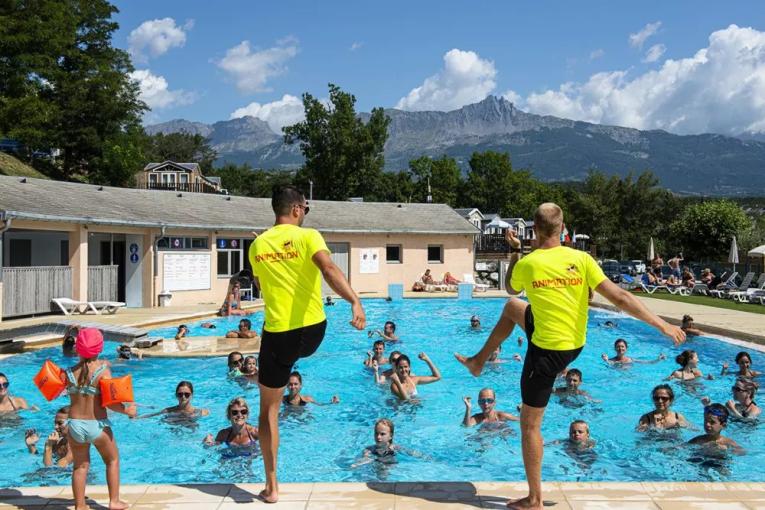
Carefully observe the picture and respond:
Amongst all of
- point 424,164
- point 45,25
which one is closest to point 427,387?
point 45,25

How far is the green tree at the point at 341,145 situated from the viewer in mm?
68188

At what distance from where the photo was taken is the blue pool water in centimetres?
742

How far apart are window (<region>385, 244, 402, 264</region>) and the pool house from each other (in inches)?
1.9

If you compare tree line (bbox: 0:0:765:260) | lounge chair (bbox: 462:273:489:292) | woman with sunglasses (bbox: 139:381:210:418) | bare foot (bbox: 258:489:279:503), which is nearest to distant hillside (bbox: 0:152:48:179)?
tree line (bbox: 0:0:765:260)

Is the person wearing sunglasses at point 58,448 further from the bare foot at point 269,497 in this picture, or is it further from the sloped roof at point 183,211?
the sloped roof at point 183,211

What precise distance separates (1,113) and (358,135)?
118 feet

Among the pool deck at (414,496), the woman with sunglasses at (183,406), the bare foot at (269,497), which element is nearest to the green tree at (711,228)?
the woman with sunglasses at (183,406)

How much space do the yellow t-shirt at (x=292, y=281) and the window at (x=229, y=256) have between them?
832 inches

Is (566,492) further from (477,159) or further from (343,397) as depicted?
(477,159)

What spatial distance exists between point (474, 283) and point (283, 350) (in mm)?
27390

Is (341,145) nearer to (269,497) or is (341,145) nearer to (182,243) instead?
(182,243)

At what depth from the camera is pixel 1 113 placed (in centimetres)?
3900

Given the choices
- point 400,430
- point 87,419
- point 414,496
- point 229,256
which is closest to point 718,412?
point 400,430

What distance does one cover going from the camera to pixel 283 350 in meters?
4.38
